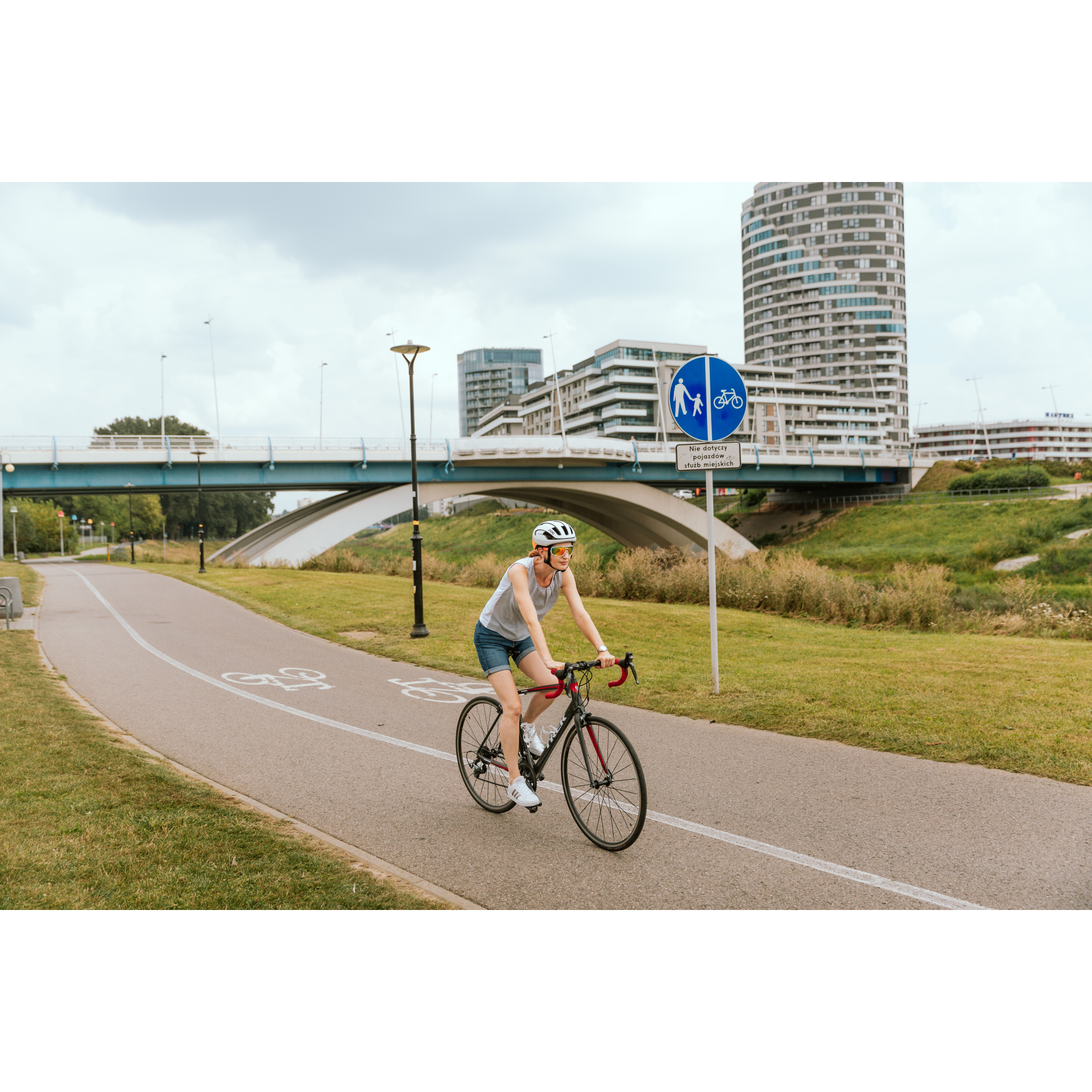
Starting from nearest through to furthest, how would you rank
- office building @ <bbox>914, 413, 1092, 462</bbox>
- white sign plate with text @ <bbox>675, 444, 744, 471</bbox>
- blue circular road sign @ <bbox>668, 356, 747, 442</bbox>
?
white sign plate with text @ <bbox>675, 444, 744, 471</bbox>, blue circular road sign @ <bbox>668, 356, 747, 442</bbox>, office building @ <bbox>914, 413, 1092, 462</bbox>

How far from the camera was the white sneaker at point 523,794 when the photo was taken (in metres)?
4.86

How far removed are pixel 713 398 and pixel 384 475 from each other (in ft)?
109

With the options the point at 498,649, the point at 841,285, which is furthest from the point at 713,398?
the point at 841,285

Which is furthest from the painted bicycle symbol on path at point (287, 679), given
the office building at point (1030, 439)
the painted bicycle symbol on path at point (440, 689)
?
the office building at point (1030, 439)

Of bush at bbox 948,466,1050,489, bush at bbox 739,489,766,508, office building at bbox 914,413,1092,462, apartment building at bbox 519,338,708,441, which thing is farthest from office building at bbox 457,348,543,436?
bush at bbox 948,466,1050,489

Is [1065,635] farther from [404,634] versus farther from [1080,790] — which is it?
[404,634]

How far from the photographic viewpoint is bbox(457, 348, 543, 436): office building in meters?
184

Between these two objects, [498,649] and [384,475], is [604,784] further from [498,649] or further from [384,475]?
[384,475]

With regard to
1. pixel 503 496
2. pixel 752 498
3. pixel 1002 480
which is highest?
pixel 1002 480

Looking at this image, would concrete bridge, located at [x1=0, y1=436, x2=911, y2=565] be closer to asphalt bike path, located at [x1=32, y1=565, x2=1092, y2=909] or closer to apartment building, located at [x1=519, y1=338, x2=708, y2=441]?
asphalt bike path, located at [x1=32, y1=565, x2=1092, y2=909]

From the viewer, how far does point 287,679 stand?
1078 cm

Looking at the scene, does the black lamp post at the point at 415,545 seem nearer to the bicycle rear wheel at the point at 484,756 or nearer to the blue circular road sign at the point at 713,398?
the blue circular road sign at the point at 713,398

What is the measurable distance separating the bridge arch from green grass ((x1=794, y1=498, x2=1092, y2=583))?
6495 millimetres

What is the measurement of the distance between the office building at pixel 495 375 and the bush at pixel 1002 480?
133 meters
